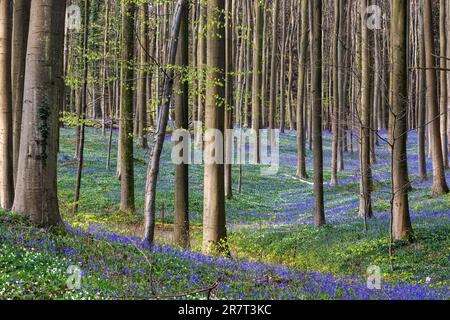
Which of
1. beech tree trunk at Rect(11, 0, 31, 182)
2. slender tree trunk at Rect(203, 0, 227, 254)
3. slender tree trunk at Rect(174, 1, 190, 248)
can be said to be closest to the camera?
slender tree trunk at Rect(203, 0, 227, 254)

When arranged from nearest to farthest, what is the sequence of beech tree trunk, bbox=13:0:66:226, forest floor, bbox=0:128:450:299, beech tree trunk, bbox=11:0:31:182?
forest floor, bbox=0:128:450:299, beech tree trunk, bbox=13:0:66:226, beech tree trunk, bbox=11:0:31:182

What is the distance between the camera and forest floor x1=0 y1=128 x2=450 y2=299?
6.34 m

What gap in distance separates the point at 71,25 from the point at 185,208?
15693mm

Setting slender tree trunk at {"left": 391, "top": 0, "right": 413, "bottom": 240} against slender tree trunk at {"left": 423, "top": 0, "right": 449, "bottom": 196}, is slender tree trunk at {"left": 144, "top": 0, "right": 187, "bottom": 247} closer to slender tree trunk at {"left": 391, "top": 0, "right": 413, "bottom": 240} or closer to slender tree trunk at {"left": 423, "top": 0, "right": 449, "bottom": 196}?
slender tree trunk at {"left": 391, "top": 0, "right": 413, "bottom": 240}

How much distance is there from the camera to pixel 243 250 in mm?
15641

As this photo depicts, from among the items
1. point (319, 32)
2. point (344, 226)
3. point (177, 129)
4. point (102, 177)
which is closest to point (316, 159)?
point (344, 226)

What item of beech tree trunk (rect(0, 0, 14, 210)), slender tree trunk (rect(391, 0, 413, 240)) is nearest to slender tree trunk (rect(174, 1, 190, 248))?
beech tree trunk (rect(0, 0, 14, 210))

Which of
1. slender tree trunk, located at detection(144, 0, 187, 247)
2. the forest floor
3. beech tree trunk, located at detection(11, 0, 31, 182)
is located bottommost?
the forest floor

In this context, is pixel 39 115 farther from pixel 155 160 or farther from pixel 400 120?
pixel 400 120

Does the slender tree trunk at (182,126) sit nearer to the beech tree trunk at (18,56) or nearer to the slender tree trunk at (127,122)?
the beech tree trunk at (18,56)

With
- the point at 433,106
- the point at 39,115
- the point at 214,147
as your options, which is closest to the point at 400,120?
the point at 214,147

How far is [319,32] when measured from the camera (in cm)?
1719

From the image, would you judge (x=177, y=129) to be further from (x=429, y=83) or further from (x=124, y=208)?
(x=429, y=83)

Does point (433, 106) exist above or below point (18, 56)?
below
